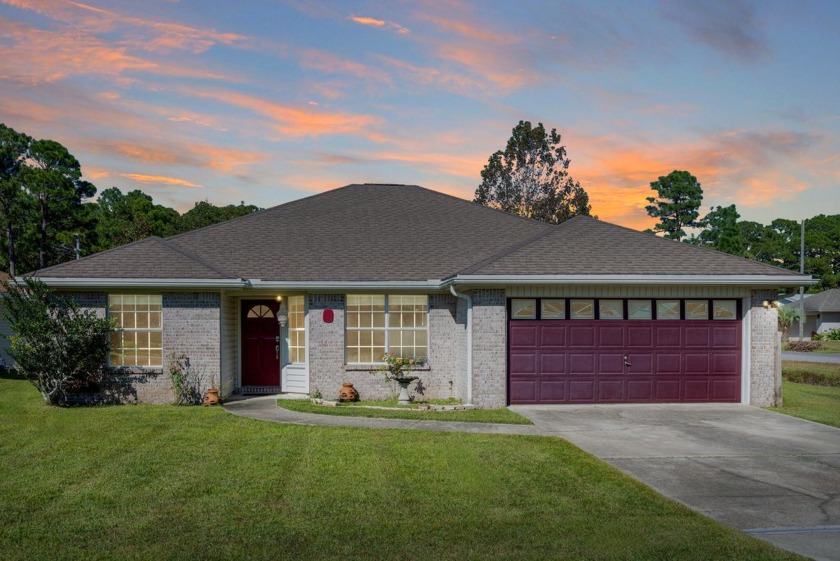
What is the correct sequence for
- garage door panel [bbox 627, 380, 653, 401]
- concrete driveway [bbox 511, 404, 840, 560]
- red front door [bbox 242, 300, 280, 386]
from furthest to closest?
red front door [bbox 242, 300, 280, 386] < garage door panel [bbox 627, 380, 653, 401] < concrete driveway [bbox 511, 404, 840, 560]

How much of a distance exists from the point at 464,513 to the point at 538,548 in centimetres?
114

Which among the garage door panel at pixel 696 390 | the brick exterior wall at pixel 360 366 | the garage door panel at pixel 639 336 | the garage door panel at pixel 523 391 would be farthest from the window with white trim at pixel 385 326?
the garage door panel at pixel 696 390

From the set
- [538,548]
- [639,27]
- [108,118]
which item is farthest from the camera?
[108,118]

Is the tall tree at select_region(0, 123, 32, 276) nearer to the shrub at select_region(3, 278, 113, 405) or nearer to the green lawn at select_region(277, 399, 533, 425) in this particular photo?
the shrub at select_region(3, 278, 113, 405)

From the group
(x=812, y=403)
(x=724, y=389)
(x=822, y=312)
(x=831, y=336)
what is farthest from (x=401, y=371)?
(x=822, y=312)

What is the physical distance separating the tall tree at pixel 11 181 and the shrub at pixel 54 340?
108 feet

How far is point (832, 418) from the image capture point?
12.3 metres

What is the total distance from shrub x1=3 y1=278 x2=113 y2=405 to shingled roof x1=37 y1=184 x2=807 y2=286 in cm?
72

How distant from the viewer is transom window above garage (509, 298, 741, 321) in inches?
534

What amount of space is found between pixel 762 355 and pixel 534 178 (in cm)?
2766

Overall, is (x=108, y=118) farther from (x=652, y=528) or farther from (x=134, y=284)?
(x=652, y=528)

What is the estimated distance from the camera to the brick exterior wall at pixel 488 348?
13.1m

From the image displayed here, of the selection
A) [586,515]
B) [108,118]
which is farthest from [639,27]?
[108,118]

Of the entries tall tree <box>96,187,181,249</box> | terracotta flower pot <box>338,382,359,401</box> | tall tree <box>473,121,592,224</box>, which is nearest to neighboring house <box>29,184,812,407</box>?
terracotta flower pot <box>338,382,359,401</box>
